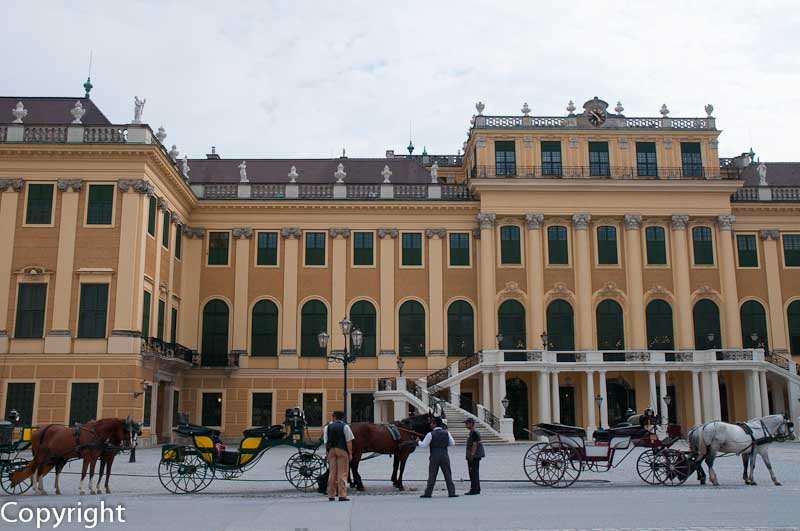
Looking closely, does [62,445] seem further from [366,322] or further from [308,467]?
[366,322]

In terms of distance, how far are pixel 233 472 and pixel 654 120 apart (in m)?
35.1

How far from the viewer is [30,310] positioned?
35.2 meters

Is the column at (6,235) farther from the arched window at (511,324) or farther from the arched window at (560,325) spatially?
the arched window at (560,325)

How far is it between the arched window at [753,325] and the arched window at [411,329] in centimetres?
1677

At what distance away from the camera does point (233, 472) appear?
18.0 meters

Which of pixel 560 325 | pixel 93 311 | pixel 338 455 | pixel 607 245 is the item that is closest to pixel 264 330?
pixel 93 311

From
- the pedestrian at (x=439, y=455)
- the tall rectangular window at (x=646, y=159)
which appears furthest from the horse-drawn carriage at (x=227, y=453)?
the tall rectangular window at (x=646, y=159)

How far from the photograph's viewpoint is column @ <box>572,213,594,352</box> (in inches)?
A: 1693

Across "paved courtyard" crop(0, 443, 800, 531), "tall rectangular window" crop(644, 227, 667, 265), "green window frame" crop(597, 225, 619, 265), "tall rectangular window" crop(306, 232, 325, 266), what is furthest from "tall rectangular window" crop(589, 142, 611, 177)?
"paved courtyard" crop(0, 443, 800, 531)

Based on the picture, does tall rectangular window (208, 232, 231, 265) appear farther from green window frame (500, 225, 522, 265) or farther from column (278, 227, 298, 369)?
green window frame (500, 225, 522, 265)

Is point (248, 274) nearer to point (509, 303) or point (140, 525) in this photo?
point (509, 303)

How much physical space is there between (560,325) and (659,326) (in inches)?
202

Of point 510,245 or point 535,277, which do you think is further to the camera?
point 510,245

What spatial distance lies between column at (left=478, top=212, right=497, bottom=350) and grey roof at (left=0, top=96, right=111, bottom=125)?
750 inches
